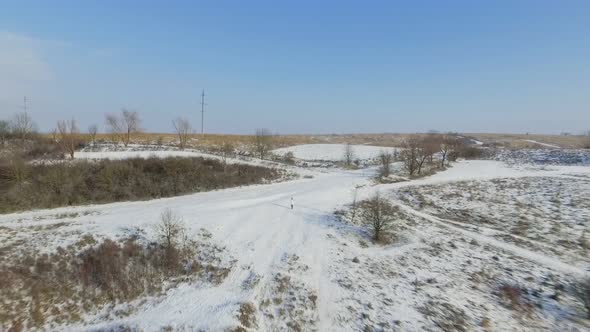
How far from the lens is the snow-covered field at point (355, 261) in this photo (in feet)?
33.5

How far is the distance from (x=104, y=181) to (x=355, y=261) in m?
22.8

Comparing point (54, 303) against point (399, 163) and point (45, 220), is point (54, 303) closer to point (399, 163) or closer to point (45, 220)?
point (45, 220)

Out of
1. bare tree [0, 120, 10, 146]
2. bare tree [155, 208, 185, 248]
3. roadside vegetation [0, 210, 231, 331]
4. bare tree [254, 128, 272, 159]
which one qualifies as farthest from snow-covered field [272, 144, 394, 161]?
bare tree [0, 120, 10, 146]

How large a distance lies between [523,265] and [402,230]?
6.04 m

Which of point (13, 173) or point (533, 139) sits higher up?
point (533, 139)

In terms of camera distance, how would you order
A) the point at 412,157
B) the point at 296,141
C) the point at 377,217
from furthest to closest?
1. the point at 296,141
2. the point at 412,157
3. the point at 377,217

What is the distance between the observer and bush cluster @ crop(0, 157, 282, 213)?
2219 cm

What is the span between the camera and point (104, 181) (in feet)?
82.6

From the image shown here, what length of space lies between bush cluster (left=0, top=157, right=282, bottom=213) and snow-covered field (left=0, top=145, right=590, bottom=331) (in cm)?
234

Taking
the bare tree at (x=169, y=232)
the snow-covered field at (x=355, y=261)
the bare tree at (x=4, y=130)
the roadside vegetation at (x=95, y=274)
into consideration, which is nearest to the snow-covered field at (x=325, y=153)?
the snow-covered field at (x=355, y=261)

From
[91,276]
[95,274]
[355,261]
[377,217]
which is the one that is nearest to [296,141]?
[377,217]

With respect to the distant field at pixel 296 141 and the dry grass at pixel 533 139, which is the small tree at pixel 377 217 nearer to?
the distant field at pixel 296 141

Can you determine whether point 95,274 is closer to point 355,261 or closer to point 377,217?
point 355,261

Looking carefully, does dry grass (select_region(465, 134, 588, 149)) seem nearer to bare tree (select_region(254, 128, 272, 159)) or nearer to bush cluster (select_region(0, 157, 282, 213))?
bare tree (select_region(254, 128, 272, 159))
